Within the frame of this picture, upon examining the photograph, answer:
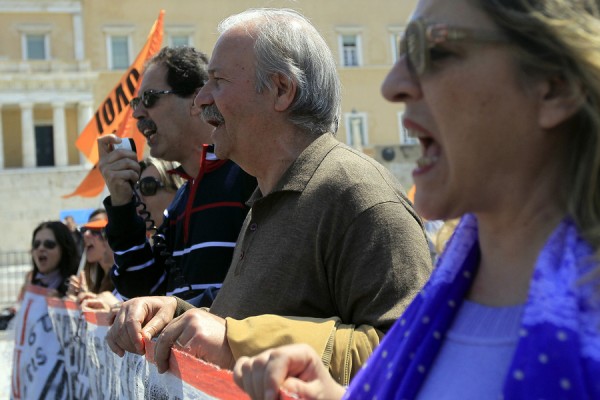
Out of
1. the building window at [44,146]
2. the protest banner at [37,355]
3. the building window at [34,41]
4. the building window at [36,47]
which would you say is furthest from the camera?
the building window at [44,146]

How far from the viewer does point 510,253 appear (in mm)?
1295

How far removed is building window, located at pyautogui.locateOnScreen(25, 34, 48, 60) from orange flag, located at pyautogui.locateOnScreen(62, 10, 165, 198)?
35543mm

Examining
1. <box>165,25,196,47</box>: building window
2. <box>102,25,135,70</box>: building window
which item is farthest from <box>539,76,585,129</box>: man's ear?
<box>165,25,196,47</box>: building window

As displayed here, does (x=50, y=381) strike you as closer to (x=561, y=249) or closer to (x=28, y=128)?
(x=561, y=249)

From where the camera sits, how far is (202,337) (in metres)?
1.81

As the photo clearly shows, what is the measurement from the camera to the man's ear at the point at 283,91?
7.99 ft

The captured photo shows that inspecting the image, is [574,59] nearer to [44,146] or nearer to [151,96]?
[151,96]

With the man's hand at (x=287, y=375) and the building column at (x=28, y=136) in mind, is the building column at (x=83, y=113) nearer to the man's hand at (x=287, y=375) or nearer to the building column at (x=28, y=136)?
the building column at (x=28, y=136)

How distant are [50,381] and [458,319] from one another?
379 centimetres

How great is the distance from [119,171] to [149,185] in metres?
1.11

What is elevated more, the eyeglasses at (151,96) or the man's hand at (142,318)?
the eyeglasses at (151,96)

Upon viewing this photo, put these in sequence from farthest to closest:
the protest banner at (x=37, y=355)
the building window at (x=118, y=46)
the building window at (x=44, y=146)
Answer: the building window at (x=44, y=146) → the building window at (x=118, y=46) → the protest banner at (x=37, y=355)

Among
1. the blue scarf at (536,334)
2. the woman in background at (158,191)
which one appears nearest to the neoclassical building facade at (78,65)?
the woman in background at (158,191)

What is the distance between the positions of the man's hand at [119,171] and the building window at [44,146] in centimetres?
3995
